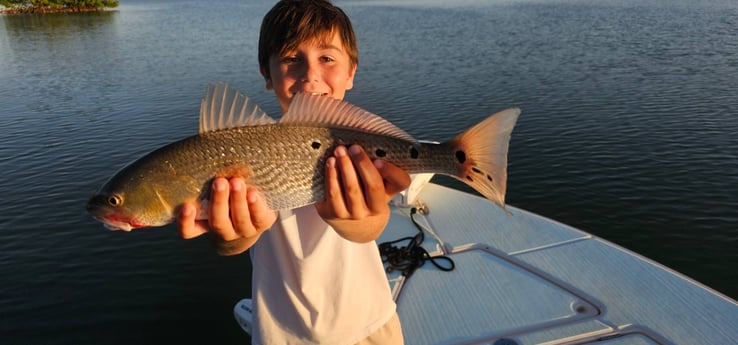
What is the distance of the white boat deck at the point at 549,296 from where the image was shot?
4.88 metres

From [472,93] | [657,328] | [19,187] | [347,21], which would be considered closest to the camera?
[347,21]

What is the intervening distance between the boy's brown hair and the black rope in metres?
3.36

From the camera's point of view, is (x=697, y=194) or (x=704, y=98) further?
(x=704, y=98)

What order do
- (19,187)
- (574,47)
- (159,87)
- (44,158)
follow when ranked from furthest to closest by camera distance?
(574,47), (159,87), (44,158), (19,187)

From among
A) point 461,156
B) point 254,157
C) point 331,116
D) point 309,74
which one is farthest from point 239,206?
point 461,156

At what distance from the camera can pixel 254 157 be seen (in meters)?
2.91

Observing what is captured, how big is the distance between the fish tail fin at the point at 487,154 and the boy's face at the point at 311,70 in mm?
1046

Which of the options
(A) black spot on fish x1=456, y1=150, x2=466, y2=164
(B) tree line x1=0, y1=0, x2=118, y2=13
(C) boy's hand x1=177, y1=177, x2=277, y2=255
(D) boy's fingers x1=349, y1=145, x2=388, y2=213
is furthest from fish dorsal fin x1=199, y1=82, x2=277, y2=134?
(B) tree line x1=0, y1=0, x2=118, y2=13

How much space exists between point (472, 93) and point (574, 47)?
Answer: 10.1m

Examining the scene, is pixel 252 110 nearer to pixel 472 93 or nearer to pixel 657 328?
pixel 657 328

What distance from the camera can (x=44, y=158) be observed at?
16.5 meters

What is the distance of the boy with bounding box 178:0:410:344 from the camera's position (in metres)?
2.90

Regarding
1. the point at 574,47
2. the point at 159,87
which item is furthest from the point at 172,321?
the point at 574,47

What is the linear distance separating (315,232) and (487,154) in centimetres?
125
